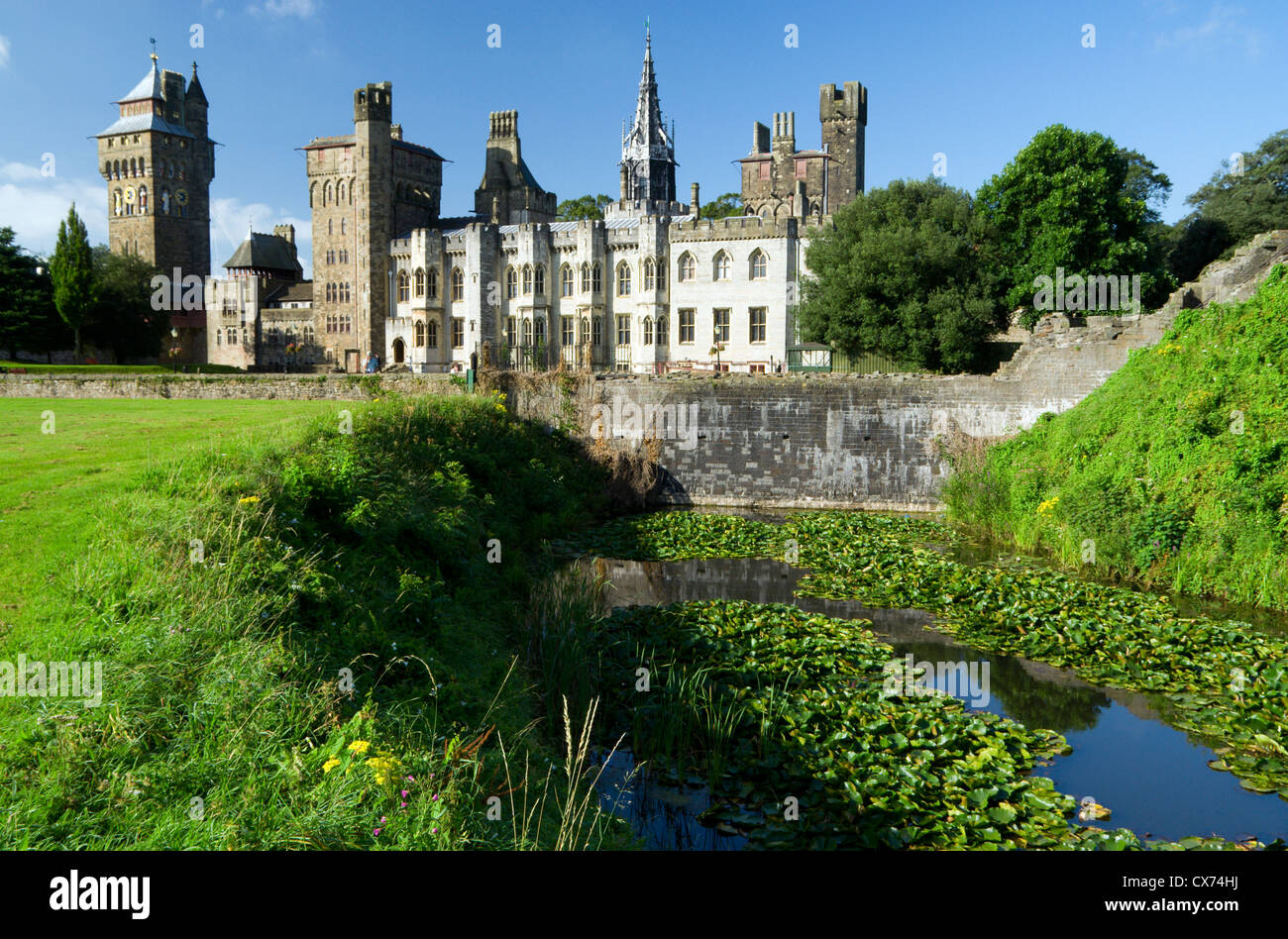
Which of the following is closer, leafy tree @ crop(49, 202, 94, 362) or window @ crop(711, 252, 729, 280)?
window @ crop(711, 252, 729, 280)

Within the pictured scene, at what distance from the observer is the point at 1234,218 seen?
130ft

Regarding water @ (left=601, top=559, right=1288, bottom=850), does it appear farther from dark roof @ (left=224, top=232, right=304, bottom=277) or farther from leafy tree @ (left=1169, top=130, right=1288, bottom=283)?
dark roof @ (left=224, top=232, right=304, bottom=277)

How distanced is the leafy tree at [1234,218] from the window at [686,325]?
73.4ft

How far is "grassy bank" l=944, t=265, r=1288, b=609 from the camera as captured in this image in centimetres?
1452

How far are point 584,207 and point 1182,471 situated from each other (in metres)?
64.7

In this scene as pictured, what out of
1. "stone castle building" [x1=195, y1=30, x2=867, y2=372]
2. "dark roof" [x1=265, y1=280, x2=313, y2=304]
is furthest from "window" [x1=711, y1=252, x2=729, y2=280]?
"dark roof" [x1=265, y1=280, x2=313, y2=304]

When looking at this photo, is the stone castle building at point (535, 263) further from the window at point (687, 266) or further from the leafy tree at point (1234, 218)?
the leafy tree at point (1234, 218)

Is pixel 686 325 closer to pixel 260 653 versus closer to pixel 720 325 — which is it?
pixel 720 325

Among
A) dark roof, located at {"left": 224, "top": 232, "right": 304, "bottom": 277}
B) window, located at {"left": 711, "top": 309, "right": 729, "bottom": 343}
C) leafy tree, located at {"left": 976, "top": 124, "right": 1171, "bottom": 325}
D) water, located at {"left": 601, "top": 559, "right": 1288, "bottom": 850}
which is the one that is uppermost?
dark roof, located at {"left": 224, "top": 232, "right": 304, "bottom": 277}

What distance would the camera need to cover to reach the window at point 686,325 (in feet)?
150

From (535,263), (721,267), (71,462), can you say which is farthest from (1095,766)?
(535,263)

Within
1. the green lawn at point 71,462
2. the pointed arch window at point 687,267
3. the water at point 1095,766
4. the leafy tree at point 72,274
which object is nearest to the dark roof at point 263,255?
the leafy tree at point 72,274

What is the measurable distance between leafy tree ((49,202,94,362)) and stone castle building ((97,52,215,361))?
17.1m
